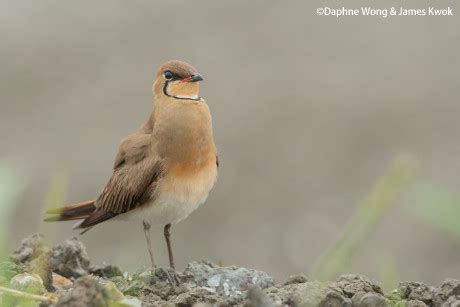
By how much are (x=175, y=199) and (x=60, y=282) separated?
131 cm

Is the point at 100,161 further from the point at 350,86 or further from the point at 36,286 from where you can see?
the point at 36,286

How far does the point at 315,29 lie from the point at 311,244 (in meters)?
6.22

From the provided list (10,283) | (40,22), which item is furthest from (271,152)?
(10,283)

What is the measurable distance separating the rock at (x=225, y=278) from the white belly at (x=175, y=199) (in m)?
0.87

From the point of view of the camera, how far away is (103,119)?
47.4 ft

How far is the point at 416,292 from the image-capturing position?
4.56 metres

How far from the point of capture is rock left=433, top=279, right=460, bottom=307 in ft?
14.3

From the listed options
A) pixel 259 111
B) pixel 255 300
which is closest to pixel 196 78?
pixel 255 300

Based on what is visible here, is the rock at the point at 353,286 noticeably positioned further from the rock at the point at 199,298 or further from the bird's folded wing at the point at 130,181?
the bird's folded wing at the point at 130,181

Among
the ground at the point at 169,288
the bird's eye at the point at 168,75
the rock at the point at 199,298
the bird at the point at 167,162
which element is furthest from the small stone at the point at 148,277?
the bird's eye at the point at 168,75

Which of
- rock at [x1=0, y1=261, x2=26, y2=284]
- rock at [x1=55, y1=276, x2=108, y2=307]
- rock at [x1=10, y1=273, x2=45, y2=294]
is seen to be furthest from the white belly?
rock at [x1=55, y1=276, x2=108, y2=307]

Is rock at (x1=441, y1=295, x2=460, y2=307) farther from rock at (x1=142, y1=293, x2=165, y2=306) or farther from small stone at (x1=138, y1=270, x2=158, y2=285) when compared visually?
small stone at (x1=138, y1=270, x2=158, y2=285)

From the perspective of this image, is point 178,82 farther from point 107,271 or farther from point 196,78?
point 107,271

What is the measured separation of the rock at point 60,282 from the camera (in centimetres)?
473
